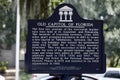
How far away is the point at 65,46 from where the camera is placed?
8.54 m

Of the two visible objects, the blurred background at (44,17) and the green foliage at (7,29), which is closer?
the blurred background at (44,17)

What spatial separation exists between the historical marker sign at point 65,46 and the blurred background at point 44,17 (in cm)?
513

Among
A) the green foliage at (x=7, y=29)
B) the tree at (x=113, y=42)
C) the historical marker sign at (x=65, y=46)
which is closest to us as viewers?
the historical marker sign at (x=65, y=46)

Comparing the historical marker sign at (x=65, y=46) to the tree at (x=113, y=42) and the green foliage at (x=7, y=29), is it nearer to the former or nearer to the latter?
the green foliage at (x=7, y=29)

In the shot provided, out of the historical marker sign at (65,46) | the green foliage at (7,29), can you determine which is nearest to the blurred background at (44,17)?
the green foliage at (7,29)

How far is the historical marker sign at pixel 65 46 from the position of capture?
8477mm

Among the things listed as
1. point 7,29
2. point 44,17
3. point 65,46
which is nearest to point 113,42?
point 7,29

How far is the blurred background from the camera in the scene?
1398cm

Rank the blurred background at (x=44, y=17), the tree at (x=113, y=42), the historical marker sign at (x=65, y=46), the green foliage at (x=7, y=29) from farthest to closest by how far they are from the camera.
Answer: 1. the tree at (x=113, y=42)
2. the green foliage at (x=7, y=29)
3. the blurred background at (x=44, y=17)
4. the historical marker sign at (x=65, y=46)

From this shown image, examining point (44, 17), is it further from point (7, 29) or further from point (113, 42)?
point (7, 29)

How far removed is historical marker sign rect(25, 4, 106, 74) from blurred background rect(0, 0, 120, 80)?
5.13m

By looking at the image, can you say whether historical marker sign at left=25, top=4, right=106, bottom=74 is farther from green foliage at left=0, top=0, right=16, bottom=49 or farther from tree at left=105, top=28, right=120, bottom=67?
tree at left=105, top=28, right=120, bottom=67

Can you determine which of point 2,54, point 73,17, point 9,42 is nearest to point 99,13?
point 9,42

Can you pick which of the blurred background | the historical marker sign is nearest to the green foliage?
the blurred background
